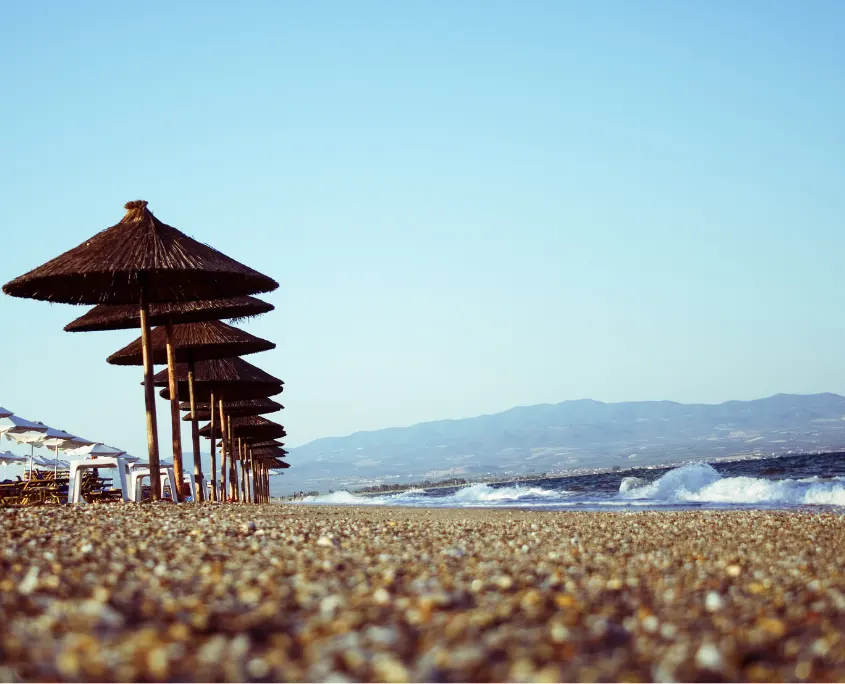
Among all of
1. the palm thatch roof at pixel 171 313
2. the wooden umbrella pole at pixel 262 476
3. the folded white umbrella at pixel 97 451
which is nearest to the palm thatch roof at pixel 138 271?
the palm thatch roof at pixel 171 313

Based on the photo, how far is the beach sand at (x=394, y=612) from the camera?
3049 millimetres

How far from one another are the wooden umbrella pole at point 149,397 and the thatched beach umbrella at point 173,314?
146cm

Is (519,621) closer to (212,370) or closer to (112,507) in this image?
(112,507)

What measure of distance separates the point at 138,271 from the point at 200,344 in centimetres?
468

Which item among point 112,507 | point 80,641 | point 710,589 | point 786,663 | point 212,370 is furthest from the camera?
point 212,370

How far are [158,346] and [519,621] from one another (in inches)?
566

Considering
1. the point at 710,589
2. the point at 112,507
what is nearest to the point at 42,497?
the point at 112,507

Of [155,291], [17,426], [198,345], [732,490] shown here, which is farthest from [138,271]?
[732,490]

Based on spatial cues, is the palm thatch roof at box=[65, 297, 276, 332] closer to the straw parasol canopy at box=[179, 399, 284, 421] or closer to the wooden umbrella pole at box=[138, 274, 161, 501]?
the wooden umbrella pole at box=[138, 274, 161, 501]

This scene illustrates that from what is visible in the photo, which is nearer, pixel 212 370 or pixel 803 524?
pixel 803 524

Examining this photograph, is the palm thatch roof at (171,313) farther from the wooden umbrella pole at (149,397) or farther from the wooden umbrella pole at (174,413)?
the wooden umbrella pole at (149,397)

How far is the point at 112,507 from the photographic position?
34.0 ft

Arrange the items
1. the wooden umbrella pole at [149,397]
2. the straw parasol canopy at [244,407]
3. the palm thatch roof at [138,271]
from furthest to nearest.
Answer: the straw parasol canopy at [244,407]
the wooden umbrella pole at [149,397]
the palm thatch roof at [138,271]

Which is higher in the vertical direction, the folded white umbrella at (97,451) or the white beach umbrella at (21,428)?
the white beach umbrella at (21,428)
